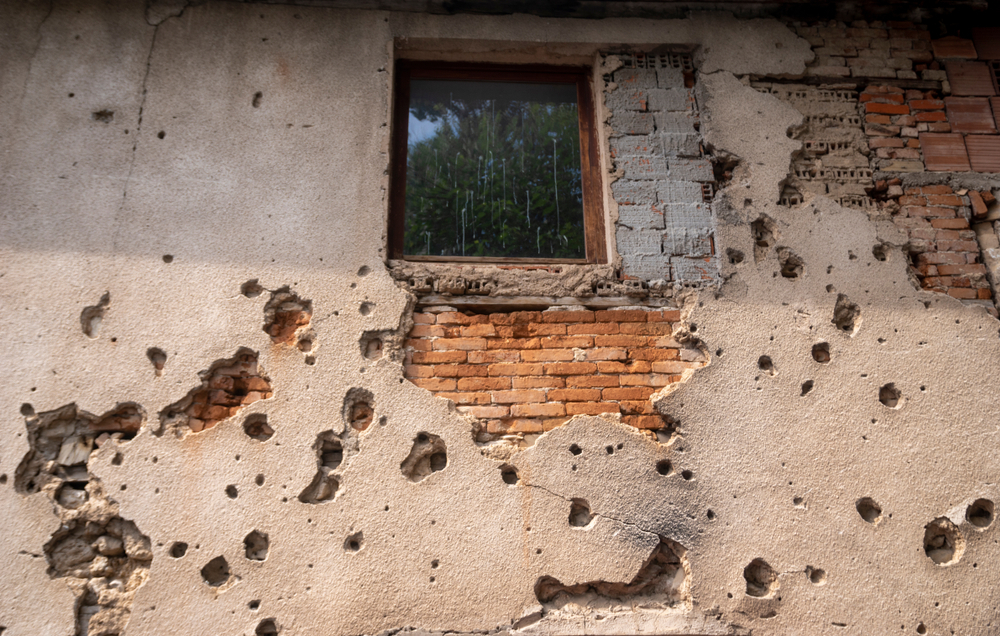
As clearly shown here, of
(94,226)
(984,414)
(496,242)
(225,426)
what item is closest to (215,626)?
(225,426)

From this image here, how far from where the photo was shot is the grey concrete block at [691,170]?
3418 mm

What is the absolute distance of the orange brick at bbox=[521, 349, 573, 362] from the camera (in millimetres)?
3062

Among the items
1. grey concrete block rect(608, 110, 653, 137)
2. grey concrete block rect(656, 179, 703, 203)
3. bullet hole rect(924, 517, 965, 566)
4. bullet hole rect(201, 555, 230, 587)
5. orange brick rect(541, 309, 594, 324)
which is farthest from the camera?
grey concrete block rect(608, 110, 653, 137)

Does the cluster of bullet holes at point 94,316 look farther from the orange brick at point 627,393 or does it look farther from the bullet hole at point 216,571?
the orange brick at point 627,393

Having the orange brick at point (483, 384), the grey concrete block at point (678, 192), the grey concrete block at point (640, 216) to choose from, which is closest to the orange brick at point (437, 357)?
the orange brick at point (483, 384)

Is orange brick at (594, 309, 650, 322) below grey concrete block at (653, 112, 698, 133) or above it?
below

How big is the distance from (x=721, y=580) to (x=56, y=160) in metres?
3.70

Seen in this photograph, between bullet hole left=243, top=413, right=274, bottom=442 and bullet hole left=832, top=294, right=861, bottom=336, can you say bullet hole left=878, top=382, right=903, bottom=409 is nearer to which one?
bullet hole left=832, top=294, right=861, bottom=336

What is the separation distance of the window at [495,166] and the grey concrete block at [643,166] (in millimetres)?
192

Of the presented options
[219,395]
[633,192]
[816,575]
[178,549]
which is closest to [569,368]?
[633,192]

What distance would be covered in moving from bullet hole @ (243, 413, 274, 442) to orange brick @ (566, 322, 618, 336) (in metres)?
1.45

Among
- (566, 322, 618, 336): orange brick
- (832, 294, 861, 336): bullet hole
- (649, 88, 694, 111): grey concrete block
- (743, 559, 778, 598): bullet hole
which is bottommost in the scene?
(743, 559, 778, 598): bullet hole

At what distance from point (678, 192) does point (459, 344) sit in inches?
55.5

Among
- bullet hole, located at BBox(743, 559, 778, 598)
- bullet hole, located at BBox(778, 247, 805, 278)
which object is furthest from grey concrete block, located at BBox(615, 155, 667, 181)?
bullet hole, located at BBox(743, 559, 778, 598)
